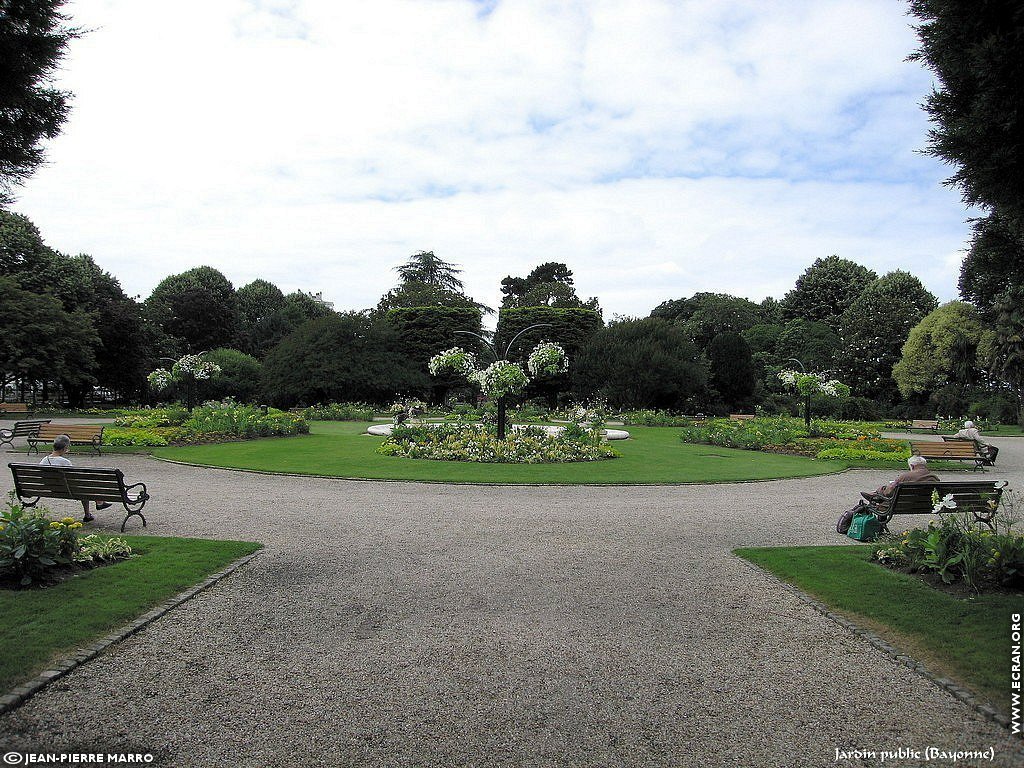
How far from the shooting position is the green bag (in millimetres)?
9102

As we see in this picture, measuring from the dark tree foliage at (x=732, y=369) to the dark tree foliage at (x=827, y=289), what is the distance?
24.2 meters

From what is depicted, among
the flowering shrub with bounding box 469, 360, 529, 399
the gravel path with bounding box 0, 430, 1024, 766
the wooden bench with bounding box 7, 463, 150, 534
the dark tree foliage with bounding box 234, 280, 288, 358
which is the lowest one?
the gravel path with bounding box 0, 430, 1024, 766

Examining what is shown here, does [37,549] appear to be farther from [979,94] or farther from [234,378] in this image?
[234,378]

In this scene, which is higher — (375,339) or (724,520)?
(375,339)

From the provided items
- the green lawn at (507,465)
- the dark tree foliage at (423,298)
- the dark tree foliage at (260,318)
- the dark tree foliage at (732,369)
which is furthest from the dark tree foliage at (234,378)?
the dark tree foliage at (732,369)

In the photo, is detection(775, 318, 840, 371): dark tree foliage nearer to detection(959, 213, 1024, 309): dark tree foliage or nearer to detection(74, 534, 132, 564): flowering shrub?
detection(959, 213, 1024, 309): dark tree foliage

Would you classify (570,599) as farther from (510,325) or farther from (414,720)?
(510,325)

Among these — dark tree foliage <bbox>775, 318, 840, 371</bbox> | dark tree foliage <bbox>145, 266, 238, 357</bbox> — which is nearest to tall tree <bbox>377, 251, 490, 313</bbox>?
dark tree foliage <bbox>145, 266, 238, 357</bbox>

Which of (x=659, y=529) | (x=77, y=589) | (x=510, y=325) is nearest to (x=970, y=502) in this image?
(x=659, y=529)

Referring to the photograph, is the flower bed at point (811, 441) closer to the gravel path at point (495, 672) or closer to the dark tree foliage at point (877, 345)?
the gravel path at point (495, 672)

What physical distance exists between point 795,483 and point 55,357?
3747 cm

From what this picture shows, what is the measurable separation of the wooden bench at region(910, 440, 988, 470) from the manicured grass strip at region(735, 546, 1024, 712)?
39.0ft

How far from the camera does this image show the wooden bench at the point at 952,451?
1766 cm

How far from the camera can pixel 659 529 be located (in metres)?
9.77
